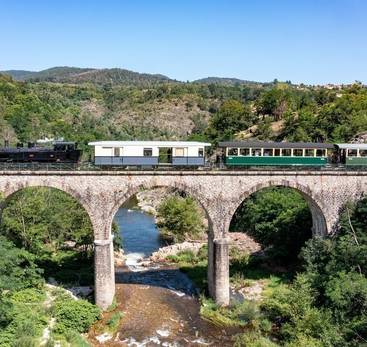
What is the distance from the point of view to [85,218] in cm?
4712

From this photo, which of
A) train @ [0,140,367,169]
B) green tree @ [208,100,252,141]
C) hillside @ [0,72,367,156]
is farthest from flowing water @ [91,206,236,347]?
green tree @ [208,100,252,141]

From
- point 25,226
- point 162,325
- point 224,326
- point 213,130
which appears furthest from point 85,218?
point 213,130

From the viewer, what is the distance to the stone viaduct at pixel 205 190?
34.5m

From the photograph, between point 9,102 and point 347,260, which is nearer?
point 347,260

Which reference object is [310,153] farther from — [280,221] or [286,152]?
[280,221]

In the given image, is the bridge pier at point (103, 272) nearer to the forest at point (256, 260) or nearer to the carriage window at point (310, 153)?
the forest at point (256, 260)

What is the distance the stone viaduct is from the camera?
Answer: 34531 mm

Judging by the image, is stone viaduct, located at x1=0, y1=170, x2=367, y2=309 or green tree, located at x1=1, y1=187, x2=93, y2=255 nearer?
stone viaduct, located at x1=0, y1=170, x2=367, y2=309

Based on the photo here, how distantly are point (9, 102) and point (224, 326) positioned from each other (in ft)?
317

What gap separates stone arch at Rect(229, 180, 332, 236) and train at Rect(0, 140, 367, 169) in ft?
8.10

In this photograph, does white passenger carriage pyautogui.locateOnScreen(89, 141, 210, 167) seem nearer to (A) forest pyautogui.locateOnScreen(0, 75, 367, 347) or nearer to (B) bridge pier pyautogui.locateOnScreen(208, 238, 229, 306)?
(B) bridge pier pyautogui.locateOnScreen(208, 238, 229, 306)

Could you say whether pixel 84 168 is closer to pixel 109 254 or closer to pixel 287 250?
pixel 109 254

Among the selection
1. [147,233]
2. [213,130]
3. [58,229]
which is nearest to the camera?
[58,229]

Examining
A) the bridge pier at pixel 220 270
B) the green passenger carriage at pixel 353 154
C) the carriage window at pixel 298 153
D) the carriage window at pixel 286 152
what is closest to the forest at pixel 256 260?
the bridge pier at pixel 220 270
